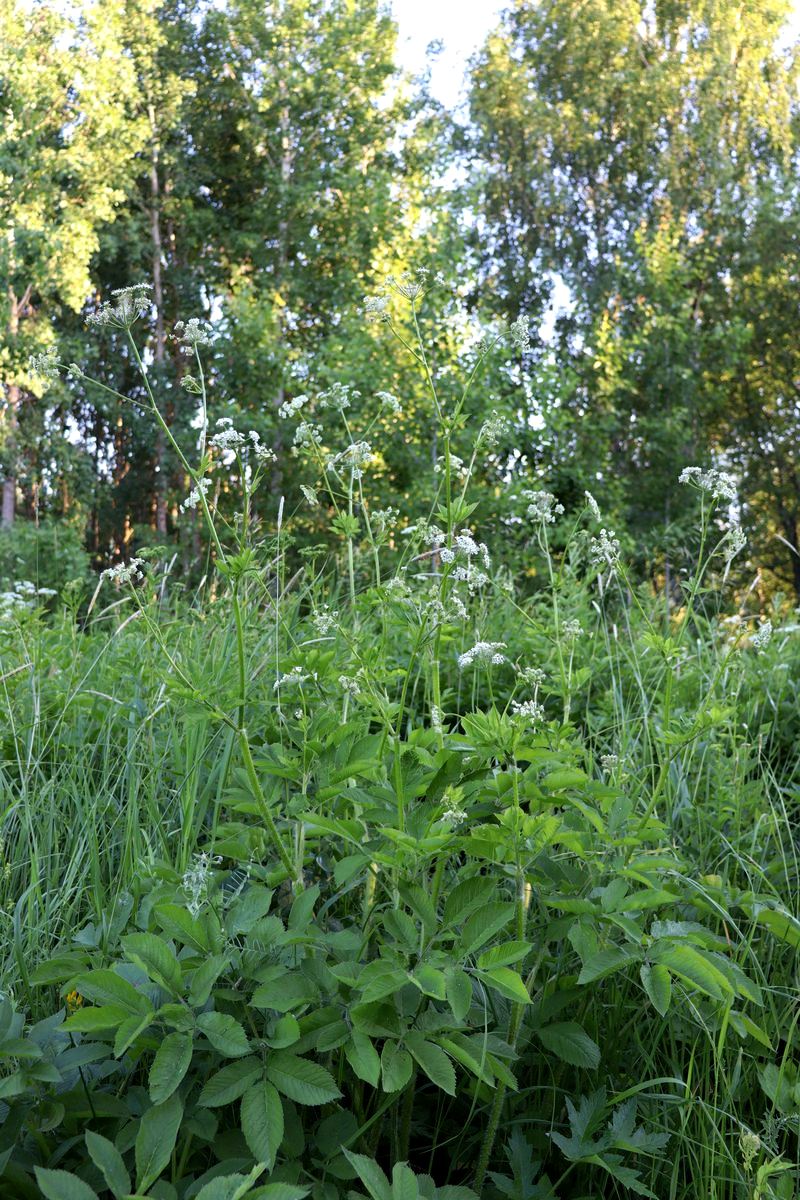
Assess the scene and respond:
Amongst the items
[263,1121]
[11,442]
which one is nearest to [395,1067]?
[263,1121]

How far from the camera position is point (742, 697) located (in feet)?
11.0

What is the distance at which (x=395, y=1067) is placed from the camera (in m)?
1.18

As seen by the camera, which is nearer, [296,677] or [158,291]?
[296,677]

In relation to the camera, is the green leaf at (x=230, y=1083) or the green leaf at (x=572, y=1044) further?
the green leaf at (x=572, y=1044)

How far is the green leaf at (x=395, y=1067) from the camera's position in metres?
1.14

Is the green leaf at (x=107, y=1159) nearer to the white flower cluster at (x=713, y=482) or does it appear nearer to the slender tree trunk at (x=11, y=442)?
the white flower cluster at (x=713, y=482)

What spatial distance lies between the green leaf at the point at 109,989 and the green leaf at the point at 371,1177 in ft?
0.97

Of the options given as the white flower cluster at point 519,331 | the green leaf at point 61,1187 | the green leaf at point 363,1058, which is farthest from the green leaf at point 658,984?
the white flower cluster at point 519,331

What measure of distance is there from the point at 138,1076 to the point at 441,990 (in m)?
0.67

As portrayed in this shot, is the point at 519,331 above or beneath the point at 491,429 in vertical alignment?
above

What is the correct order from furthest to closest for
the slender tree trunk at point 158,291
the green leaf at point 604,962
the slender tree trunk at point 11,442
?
the slender tree trunk at point 158,291 < the slender tree trunk at point 11,442 < the green leaf at point 604,962

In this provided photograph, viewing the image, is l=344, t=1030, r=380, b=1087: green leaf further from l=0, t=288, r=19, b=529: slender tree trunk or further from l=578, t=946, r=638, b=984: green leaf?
l=0, t=288, r=19, b=529: slender tree trunk

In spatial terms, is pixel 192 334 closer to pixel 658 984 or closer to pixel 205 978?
pixel 205 978

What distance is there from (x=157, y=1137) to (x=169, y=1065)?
75mm
